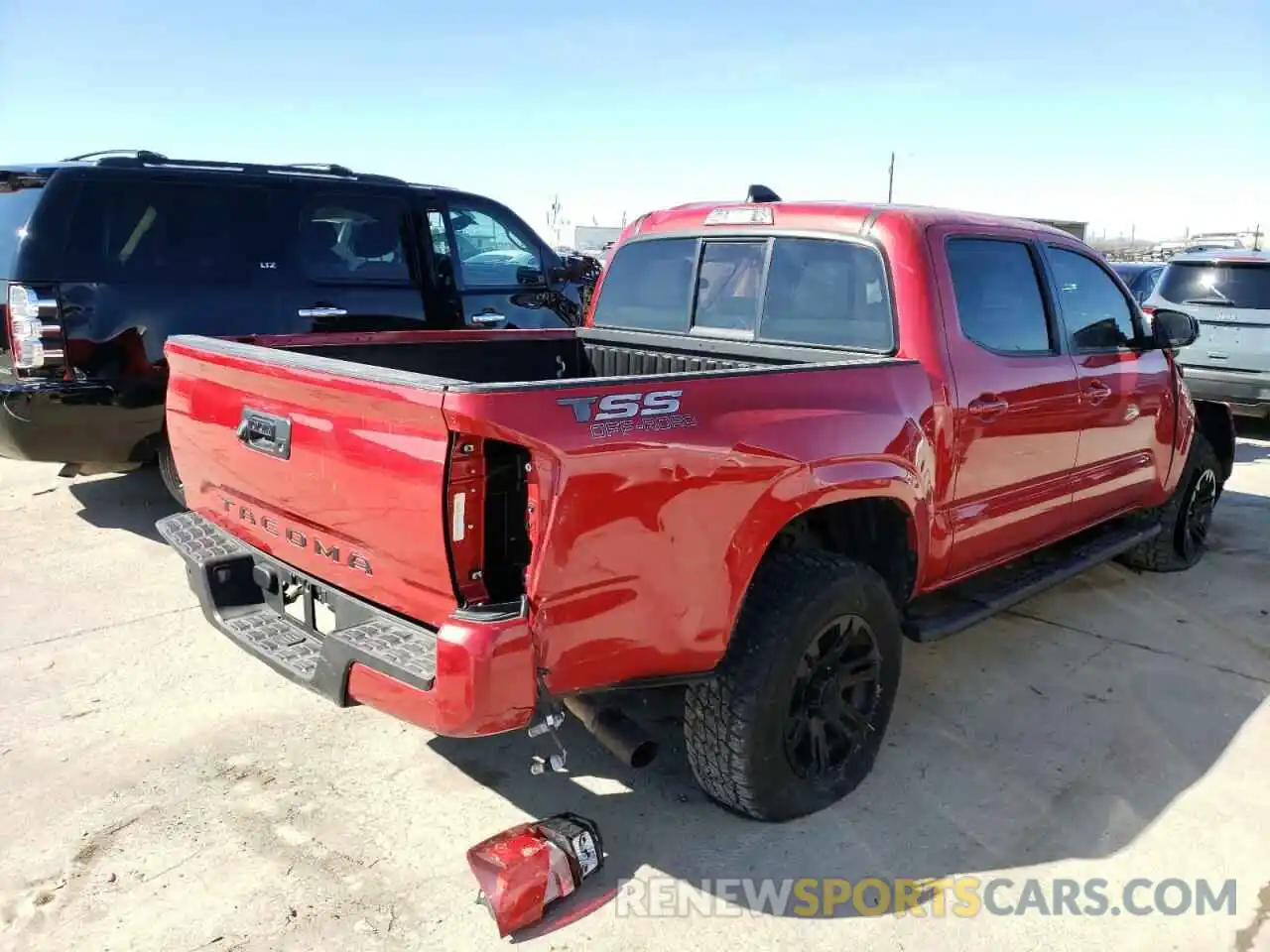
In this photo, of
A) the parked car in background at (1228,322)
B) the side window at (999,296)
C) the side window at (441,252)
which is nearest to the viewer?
the side window at (999,296)

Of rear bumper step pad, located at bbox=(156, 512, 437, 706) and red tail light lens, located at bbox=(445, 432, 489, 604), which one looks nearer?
red tail light lens, located at bbox=(445, 432, 489, 604)

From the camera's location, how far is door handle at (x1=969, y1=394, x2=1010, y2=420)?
351 centimetres

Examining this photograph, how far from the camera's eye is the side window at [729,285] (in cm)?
384

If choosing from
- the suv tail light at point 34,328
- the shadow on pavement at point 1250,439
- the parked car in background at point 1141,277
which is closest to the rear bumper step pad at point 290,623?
the suv tail light at point 34,328

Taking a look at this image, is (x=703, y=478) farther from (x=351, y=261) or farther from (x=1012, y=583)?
(x=351, y=261)

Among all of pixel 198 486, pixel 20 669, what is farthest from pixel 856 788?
pixel 20 669

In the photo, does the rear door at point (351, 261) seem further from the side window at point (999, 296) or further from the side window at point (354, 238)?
the side window at point (999, 296)

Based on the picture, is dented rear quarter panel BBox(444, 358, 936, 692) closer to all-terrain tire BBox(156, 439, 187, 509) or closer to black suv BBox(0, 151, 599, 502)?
black suv BBox(0, 151, 599, 502)

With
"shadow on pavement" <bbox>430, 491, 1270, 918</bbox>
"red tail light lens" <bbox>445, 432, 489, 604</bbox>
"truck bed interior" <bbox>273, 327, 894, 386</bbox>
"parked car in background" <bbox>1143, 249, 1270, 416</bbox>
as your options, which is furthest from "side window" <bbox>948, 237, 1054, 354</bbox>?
"parked car in background" <bbox>1143, 249, 1270, 416</bbox>

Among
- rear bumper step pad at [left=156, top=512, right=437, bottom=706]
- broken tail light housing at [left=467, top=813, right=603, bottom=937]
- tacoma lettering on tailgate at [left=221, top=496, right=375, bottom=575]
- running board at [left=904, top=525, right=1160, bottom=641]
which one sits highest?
tacoma lettering on tailgate at [left=221, top=496, right=375, bottom=575]

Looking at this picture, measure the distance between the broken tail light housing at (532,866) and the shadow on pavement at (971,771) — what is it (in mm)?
78

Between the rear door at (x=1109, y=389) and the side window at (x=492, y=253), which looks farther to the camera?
the side window at (x=492, y=253)

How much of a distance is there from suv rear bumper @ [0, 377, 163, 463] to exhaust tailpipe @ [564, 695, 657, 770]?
3507 mm

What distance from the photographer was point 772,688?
2.75 metres
